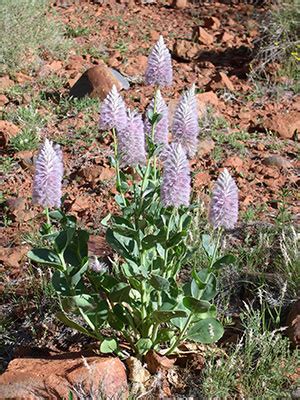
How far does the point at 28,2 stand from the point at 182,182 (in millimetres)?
4752

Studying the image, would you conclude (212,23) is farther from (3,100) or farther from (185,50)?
(3,100)

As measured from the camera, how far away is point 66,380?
3.08 meters

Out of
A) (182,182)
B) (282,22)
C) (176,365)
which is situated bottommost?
(176,365)

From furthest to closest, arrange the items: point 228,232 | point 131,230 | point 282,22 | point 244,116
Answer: point 282,22
point 244,116
point 228,232
point 131,230

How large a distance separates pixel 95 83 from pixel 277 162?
5.51 ft

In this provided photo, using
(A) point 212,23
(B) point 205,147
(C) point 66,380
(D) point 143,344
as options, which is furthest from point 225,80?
(C) point 66,380

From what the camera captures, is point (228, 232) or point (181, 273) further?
point (228, 232)

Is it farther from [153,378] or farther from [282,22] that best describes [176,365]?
[282,22]

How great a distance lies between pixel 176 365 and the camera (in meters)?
3.37

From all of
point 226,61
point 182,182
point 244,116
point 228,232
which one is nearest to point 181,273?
point 228,232

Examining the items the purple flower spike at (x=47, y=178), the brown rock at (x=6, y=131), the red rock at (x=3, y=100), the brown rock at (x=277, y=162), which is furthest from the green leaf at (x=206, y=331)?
the red rock at (x=3, y=100)

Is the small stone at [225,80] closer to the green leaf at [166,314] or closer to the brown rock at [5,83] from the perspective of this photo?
the brown rock at [5,83]

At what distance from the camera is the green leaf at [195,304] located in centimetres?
287

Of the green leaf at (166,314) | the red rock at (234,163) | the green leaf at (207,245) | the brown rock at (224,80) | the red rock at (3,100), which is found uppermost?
the green leaf at (207,245)
